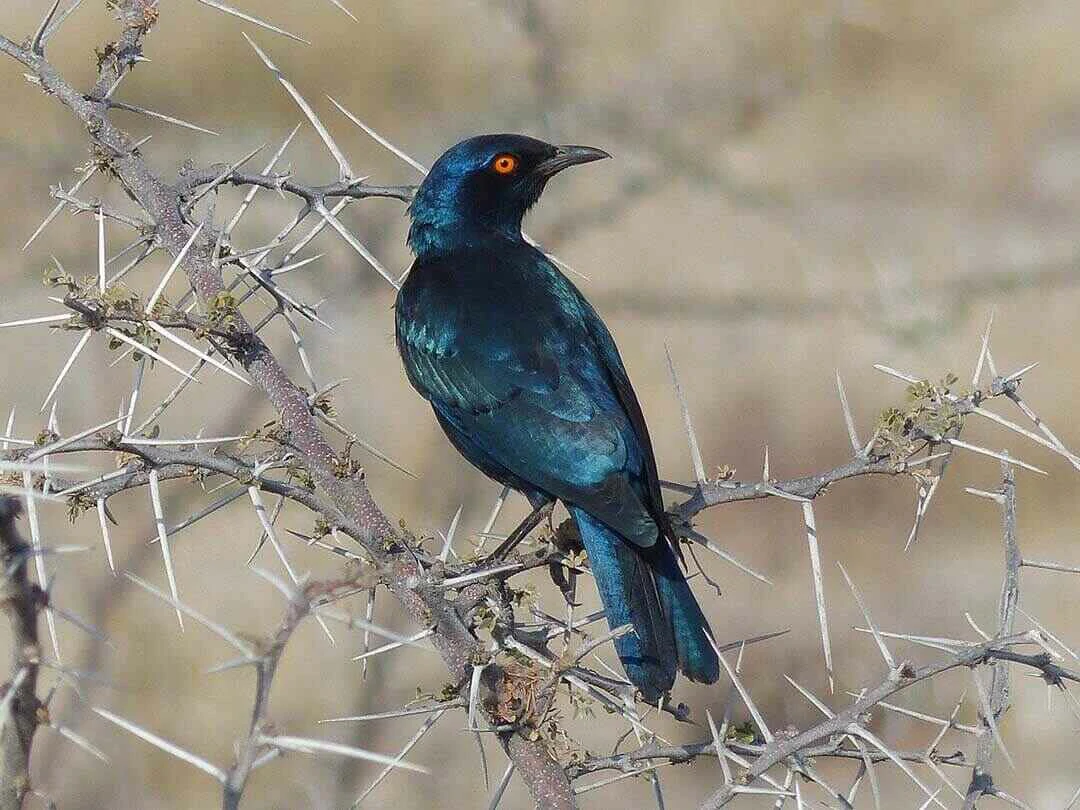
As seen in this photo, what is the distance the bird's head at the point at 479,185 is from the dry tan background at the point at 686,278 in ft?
4.75

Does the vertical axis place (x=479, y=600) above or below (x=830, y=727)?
above

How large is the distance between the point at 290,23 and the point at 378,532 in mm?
4081

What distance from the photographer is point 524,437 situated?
3.65m

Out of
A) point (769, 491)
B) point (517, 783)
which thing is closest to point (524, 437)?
point (769, 491)

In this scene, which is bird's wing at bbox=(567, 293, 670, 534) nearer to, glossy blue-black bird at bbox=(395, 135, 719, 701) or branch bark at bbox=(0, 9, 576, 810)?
glossy blue-black bird at bbox=(395, 135, 719, 701)

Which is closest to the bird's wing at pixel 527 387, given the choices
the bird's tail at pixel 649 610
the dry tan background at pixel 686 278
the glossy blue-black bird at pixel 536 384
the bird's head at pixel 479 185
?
the glossy blue-black bird at pixel 536 384

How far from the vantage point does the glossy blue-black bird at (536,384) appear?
323cm

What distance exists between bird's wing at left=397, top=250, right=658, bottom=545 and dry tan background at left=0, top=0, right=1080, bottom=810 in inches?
82.4

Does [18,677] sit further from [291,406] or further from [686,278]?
[686,278]

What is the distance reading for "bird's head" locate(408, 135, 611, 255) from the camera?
4594 mm

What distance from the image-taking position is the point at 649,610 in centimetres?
321

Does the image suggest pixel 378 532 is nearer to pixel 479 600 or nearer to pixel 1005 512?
pixel 479 600

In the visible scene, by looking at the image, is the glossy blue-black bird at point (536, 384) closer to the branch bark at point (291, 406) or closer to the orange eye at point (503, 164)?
the orange eye at point (503, 164)

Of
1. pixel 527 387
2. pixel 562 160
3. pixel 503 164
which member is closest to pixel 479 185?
pixel 503 164
